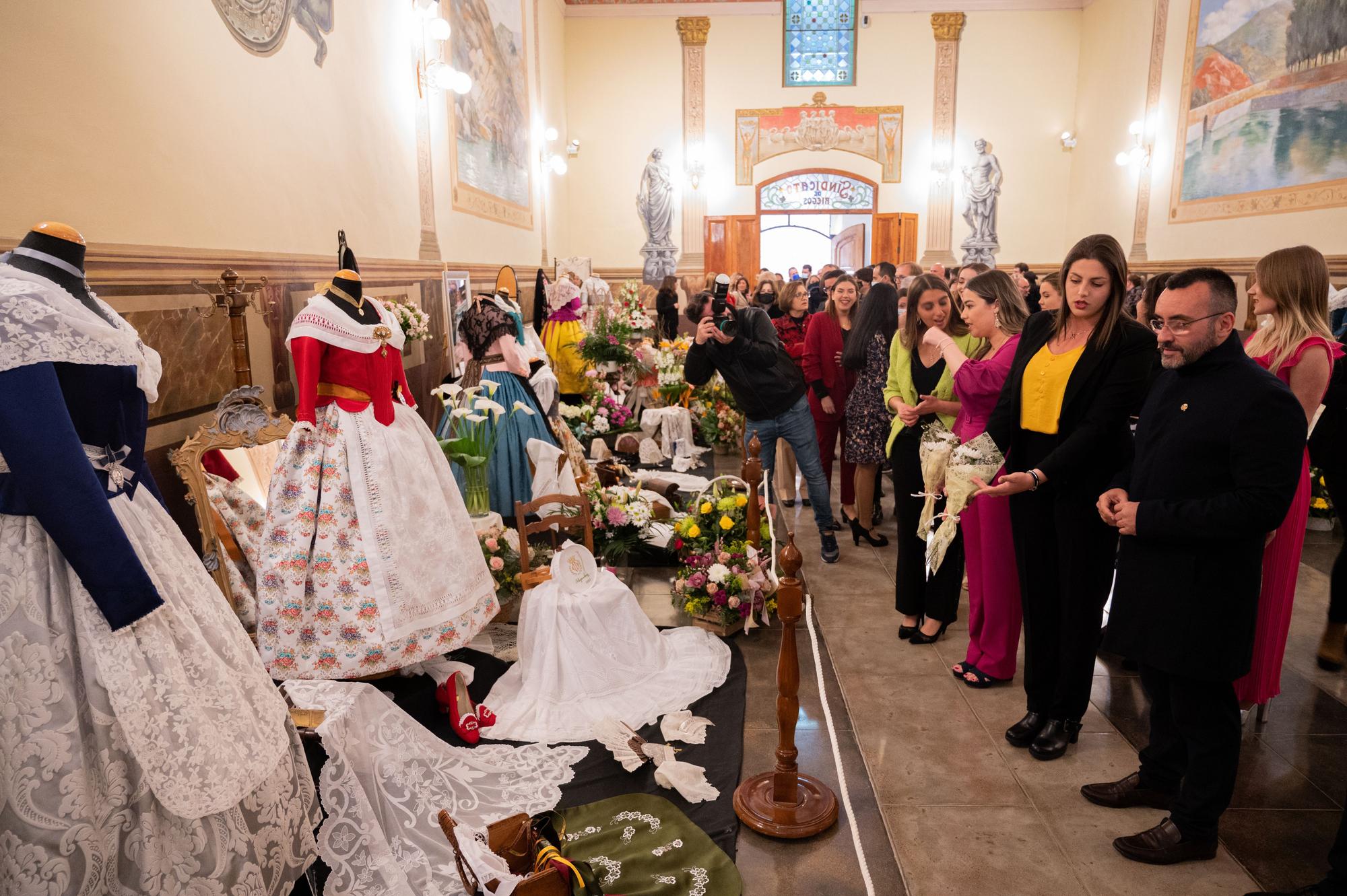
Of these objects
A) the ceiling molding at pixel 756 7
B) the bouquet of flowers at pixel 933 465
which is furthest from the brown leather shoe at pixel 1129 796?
the ceiling molding at pixel 756 7

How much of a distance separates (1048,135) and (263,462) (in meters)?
15.2

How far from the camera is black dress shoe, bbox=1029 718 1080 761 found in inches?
131

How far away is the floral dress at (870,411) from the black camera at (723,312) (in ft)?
2.97

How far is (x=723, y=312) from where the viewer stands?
5344mm

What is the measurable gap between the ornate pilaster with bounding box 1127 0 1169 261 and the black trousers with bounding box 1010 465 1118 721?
11.5 metres

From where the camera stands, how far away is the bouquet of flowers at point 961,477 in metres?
3.34

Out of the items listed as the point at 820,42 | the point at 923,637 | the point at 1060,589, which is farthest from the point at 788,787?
the point at 820,42

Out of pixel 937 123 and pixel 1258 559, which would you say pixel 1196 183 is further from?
pixel 1258 559

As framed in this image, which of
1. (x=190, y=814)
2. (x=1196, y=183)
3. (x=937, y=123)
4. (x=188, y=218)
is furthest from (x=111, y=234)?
(x=937, y=123)

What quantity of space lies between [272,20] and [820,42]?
12.1 meters

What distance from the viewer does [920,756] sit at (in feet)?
11.1

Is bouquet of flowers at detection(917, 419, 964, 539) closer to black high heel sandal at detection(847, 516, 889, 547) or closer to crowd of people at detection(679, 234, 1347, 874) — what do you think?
crowd of people at detection(679, 234, 1347, 874)

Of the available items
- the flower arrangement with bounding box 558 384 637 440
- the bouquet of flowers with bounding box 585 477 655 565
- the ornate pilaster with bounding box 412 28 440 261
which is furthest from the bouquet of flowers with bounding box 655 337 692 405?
the bouquet of flowers with bounding box 585 477 655 565

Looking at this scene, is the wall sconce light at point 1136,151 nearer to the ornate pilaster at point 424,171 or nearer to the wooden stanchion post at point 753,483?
the ornate pilaster at point 424,171
